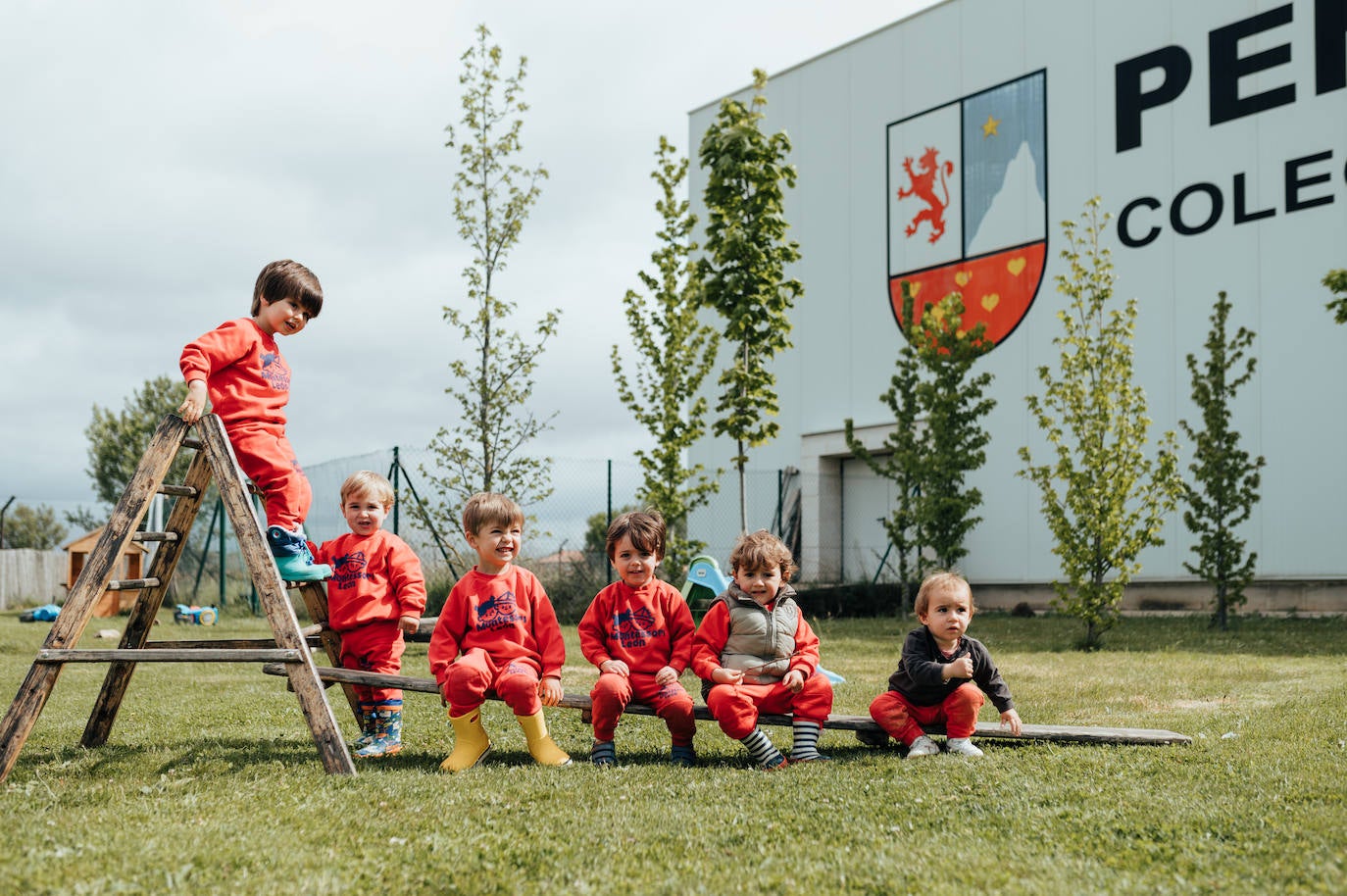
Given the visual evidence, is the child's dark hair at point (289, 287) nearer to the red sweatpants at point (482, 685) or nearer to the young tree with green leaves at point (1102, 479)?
the red sweatpants at point (482, 685)

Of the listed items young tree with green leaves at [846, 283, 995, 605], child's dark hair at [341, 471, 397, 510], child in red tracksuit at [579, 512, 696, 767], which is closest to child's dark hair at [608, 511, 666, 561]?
child in red tracksuit at [579, 512, 696, 767]

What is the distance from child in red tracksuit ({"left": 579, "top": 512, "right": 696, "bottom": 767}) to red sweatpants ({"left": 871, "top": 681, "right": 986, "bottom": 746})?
95cm

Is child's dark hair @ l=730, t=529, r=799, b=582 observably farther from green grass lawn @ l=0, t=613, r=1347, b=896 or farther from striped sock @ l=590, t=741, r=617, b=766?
striped sock @ l=590, t=741, r=617, b=766

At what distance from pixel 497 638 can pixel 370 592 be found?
0.88 m

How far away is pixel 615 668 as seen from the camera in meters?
5.03

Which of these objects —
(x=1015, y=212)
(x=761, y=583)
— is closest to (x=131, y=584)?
(x=761, y=583)

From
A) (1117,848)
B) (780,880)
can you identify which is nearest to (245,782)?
(780,880)

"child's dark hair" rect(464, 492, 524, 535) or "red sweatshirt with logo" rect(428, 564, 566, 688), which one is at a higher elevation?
"child's dark hair" rect(464, 492, 524, 535)

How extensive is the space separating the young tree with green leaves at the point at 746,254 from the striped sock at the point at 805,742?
7.91 m

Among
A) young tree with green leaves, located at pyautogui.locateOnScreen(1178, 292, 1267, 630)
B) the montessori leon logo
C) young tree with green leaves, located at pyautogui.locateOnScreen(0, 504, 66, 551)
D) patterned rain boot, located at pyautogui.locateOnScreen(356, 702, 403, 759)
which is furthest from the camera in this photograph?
young tree with green leaves, located at pyautogui.locateOnScreen(0, 504, 66, 551)

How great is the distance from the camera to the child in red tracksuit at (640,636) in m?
4.99

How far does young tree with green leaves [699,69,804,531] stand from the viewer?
1320cm

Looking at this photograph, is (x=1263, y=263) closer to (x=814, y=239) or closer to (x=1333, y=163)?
Answer: (x=1333, y=163)

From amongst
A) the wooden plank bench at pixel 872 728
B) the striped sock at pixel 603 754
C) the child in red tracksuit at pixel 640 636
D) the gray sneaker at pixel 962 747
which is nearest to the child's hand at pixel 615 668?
the child in red tracksuit at pixel 640 636
